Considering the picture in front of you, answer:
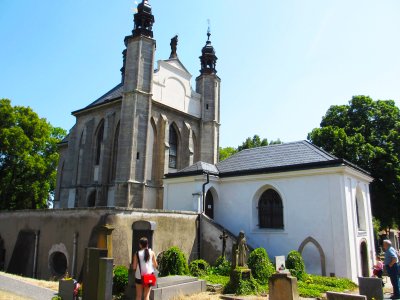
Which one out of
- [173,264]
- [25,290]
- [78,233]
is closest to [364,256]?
[173,264]

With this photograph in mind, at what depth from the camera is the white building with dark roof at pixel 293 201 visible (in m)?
16.4

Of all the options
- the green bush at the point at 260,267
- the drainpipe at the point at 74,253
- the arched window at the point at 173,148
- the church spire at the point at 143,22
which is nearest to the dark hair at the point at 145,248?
the green bush at the point at 260,267

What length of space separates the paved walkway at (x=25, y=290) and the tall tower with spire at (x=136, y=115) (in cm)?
1233

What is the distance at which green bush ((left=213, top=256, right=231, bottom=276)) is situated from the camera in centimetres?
1545

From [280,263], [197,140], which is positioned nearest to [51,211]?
[280,263]

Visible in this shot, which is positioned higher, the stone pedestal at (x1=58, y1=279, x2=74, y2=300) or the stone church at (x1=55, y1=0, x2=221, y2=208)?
the stone church at (x1=55, y1=0, x2=221, y2=208)

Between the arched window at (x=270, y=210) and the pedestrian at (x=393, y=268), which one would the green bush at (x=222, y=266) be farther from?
the pedestrian at (x=393, y=268)

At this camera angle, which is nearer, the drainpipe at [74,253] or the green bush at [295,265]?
the drainpipe at [74,253]

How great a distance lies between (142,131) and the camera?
24.8 metres

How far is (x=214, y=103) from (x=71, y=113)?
13.4m

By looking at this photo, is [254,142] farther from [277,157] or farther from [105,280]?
[105,280]

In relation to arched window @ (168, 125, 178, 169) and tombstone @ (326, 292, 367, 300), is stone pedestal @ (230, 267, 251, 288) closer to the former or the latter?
tombstone @ (326, 292, 367, 300)

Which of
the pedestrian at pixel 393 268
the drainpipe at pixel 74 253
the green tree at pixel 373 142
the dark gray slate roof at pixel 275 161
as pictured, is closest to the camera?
the pedestrian at pixel 393 268

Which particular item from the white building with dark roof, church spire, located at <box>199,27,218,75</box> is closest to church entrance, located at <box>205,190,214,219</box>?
the white building with dark roof
